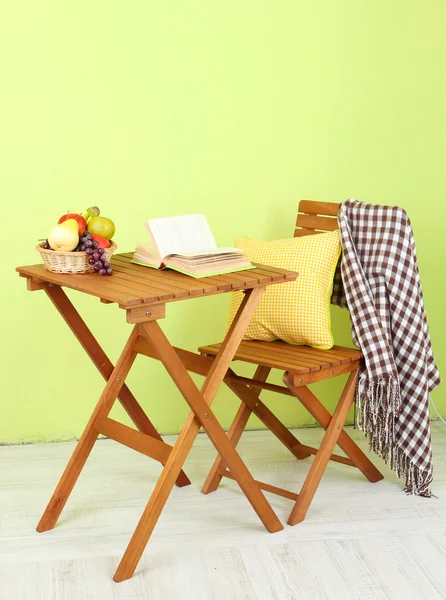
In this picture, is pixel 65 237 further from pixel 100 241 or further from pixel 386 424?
pixel 386 424

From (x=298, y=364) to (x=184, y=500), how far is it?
71 cm

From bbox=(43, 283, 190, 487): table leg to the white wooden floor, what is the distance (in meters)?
0.31

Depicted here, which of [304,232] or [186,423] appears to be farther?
[304,232]

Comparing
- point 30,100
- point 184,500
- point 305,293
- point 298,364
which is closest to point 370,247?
point 305,293

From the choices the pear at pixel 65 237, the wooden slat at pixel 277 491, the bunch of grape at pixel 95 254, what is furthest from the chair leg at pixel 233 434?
the pear at pixel 65 237

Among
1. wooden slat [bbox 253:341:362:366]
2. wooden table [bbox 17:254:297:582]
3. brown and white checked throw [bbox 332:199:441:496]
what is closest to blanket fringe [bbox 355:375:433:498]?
brown and white checked throw [bbox 332:199:441:496]

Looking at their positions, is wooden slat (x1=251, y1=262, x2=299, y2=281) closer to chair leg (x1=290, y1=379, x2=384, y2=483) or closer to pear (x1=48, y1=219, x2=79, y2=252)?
chair leg (x1=290, y1=379, x2=384, y2=483)

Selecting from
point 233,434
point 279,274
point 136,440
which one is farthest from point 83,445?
point 279,274

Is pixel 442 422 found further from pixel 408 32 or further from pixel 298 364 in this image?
pixel 408 32

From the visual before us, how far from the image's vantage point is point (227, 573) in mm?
2633

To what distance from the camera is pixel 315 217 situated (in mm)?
3467

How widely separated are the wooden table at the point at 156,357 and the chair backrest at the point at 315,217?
615 mm

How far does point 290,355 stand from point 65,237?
91cm

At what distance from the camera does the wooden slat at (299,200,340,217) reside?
3377 mm
